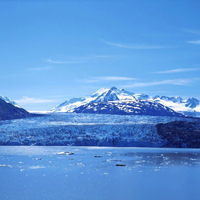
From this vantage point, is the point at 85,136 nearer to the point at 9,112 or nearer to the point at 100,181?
the point at 100,181

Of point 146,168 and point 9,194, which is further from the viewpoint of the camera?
point 146,168

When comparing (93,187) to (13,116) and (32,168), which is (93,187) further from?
(13,116)

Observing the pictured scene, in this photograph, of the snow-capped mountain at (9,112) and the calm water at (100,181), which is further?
the snow-capped mountain at (9,112)

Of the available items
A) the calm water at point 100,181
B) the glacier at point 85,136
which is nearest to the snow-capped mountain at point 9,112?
the glacier at point 85,136

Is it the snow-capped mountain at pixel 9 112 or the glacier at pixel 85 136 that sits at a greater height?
the snow-capped mountain at pixel 9 112

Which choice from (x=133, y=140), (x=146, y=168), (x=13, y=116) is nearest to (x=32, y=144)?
(x=133, y=140)

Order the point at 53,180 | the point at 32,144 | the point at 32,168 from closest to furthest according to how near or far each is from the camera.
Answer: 1. the point at 53,180
2. the point at 32,168
3. the point at 32,144

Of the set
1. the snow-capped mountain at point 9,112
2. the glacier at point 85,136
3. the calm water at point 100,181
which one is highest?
the snow-capped mountain at point 9,112

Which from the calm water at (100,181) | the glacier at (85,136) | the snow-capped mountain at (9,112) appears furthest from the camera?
the snow-capped mountain at (9,112)

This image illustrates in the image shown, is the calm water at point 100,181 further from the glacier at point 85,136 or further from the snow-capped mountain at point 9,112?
the snow-capped mountain at point 9,112

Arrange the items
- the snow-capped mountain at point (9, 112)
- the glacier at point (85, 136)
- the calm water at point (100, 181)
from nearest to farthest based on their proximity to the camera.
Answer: the calm water at point (100, 181) < the glacier at point (85, 136) < the snow-capped mountain at point (9, 112)

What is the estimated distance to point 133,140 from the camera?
221 feet

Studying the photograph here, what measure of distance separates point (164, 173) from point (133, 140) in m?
36.3

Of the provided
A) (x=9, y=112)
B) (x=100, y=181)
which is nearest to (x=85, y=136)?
(x=100, y=181)
